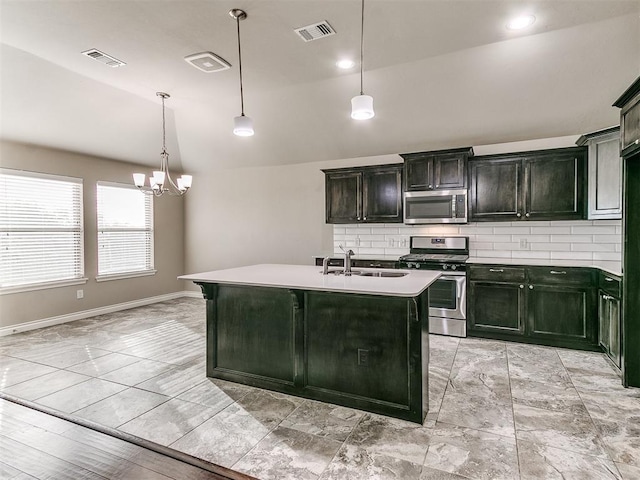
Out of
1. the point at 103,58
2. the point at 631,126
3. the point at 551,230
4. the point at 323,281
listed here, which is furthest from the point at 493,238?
the point at 103,58

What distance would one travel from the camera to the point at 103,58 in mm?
3637

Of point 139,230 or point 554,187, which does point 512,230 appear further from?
point 139,230

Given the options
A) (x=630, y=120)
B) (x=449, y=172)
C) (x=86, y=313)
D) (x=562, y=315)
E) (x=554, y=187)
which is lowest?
(x=86, y=313)

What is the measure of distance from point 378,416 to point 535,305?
2.60m

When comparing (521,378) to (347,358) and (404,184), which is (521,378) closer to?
(347,358)

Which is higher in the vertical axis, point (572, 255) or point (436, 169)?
point (436, 169)

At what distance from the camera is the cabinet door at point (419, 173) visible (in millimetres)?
4738

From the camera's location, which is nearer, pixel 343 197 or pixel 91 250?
pixel 343 197

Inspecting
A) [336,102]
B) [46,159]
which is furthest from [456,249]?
[46,159]

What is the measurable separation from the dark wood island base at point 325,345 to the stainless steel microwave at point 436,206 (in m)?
2.27

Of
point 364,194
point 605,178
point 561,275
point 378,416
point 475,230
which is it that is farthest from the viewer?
point 364,194

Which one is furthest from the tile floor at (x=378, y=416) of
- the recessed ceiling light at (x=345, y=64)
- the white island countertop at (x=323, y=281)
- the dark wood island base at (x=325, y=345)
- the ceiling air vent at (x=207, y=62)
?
the recessed ceiling light at (x=345, y=64)

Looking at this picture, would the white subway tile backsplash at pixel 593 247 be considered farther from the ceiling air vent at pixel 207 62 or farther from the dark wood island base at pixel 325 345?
the ceiling air vent at pixel 207 62

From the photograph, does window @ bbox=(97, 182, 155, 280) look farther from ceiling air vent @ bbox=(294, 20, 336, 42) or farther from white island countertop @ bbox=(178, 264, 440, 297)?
ceiling air vent @ bbox=(294, 20, 336, 42)
